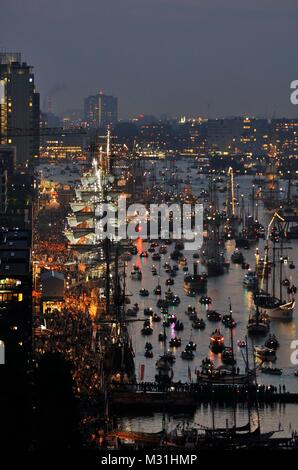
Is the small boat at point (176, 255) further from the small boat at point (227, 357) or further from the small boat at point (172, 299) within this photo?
the small boat at point (227, 357)

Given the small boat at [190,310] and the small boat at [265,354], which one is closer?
the small boat at [265,354]

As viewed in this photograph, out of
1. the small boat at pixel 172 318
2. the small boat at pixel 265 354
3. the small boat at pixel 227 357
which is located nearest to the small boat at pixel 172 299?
the small boat at pixel 172 318

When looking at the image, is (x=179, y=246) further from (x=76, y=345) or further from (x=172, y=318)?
(x=76, y=345)

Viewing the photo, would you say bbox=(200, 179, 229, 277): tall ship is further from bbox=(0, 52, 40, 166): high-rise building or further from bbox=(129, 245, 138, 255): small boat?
bbox=(0, 52, 40, 166): high-rise building

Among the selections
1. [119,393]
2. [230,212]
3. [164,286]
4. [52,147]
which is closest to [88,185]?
[164,286]

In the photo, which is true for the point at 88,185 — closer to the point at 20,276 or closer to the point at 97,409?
the point at 20,276
